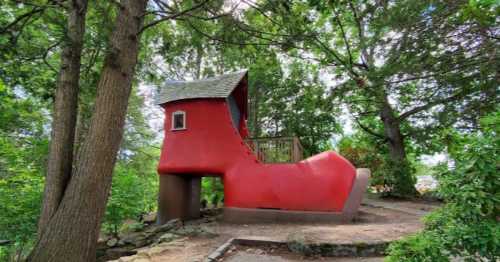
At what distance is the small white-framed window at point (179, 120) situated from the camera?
36.3ft

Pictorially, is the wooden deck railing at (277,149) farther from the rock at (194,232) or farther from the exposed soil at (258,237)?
the rock at (194,232)

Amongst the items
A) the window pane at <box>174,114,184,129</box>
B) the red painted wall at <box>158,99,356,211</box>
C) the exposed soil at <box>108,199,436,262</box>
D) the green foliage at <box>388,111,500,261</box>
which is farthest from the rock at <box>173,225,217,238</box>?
the green foliage at <box>388,111,500,261</box>

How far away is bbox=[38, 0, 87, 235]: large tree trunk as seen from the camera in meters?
4.60

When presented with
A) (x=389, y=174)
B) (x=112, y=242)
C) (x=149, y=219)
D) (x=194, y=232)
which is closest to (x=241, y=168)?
(x=194, y=232)

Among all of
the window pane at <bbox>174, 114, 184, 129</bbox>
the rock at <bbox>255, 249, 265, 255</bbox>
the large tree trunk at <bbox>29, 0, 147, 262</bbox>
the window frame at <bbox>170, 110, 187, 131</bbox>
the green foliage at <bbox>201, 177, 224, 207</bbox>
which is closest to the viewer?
the large tree trunk at <bbox>29, 0, 147, 262</bbox>

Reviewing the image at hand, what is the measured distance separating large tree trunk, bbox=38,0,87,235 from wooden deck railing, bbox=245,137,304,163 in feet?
23.0

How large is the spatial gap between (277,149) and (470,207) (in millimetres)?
8485

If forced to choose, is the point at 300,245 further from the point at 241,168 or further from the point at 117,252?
the point at 117,252

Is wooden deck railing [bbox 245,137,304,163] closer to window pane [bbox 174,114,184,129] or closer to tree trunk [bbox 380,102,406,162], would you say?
window pane [bbox 174,114,184,129]

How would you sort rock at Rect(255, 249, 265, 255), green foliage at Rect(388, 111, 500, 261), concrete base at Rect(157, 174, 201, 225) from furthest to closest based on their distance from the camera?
concrete base at Rect(157, 174, 201, 225) < rock at Rect(255, 249, 265, 255) < green foliage at Rect(388, 111, 500, 261)

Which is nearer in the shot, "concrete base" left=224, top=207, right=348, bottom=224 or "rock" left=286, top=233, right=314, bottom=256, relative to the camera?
"rock" left=286, top=233, right=314, bottom=256

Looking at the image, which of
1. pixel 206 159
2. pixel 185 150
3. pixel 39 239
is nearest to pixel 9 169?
pixel 185 150

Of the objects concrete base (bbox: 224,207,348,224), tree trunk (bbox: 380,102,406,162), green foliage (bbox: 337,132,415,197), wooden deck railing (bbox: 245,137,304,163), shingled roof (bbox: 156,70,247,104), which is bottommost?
concrete base (bbox: 224,207,348,224)

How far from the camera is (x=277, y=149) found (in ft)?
34.9
